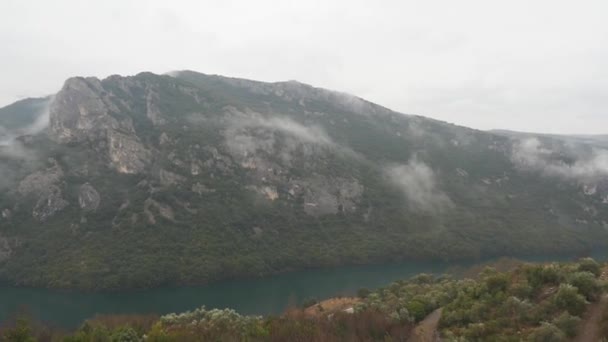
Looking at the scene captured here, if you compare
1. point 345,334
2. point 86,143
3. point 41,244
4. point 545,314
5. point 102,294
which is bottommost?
point 102,294

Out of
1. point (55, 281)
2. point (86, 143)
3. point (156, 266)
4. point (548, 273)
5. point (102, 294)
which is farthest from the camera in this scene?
point (86, 143)

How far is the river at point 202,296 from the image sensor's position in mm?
94375

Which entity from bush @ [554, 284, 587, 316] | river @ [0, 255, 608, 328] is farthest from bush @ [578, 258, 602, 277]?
river @ [0, 255, 608, 328]

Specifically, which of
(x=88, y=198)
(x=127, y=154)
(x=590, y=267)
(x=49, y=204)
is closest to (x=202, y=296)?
(x=88, y=198)

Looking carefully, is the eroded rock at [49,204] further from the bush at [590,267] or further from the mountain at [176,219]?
the bush at [590,267]

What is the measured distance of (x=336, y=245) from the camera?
165 m

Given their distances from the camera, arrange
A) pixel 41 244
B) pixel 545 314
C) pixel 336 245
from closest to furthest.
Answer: pixel 545 314
pixel 41 244
pixel 336 245

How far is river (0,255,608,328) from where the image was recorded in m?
94.4

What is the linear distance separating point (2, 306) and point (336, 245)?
106 metres

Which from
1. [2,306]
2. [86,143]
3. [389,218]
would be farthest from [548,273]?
[86,143]

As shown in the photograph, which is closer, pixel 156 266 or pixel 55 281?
pixel 55 281

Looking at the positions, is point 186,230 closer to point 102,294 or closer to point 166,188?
point 166,188

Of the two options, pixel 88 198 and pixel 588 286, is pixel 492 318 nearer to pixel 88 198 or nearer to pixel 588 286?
pixel 588 286

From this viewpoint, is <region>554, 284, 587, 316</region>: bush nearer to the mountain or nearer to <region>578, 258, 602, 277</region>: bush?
<region>578, 258, 602, 277</region>: bush
